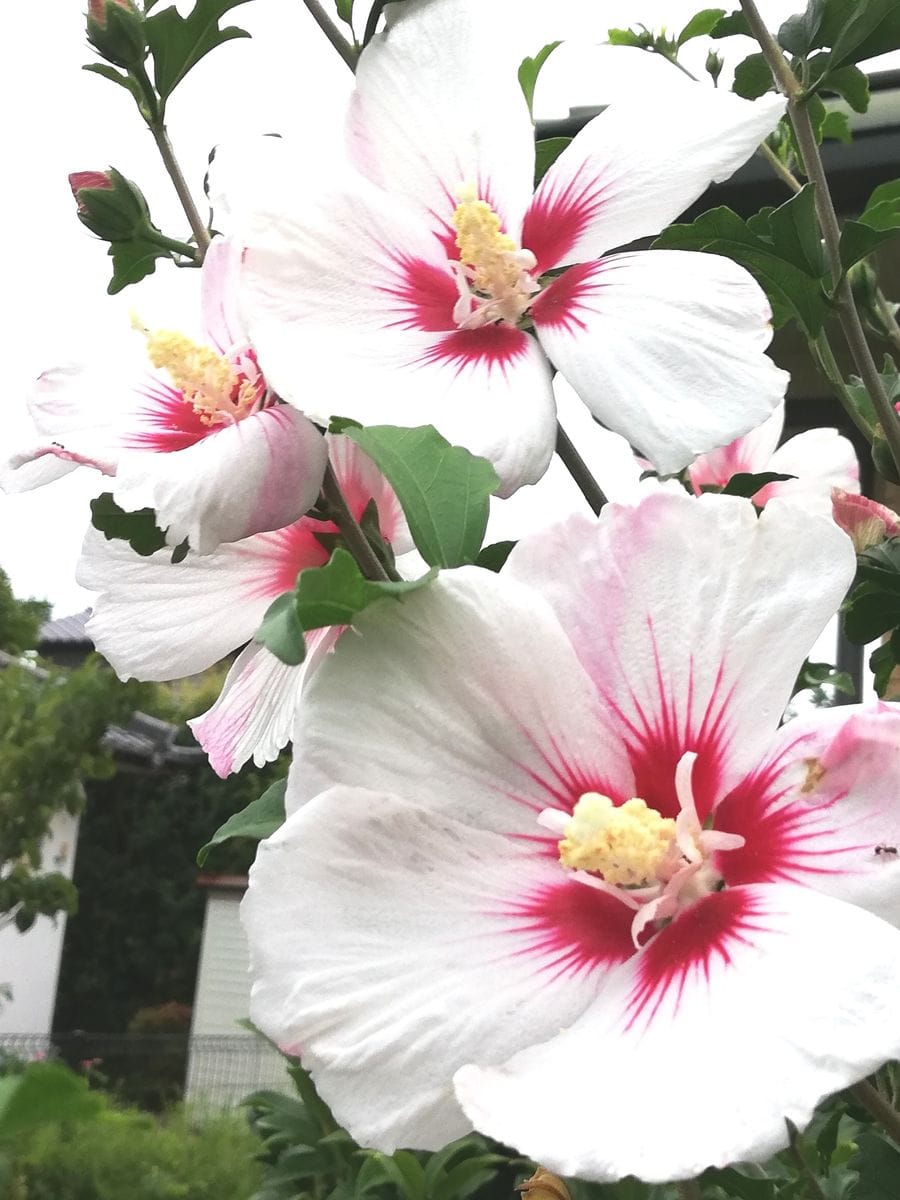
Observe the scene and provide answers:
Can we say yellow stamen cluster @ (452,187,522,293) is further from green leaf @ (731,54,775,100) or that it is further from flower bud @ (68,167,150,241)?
green leaf @ (731,54,775,100)

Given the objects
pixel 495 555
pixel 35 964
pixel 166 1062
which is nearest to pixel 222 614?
pixel 495 555

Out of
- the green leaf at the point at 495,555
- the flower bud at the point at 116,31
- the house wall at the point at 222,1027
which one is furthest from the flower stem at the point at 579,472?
the house wall at the point at 222,1027

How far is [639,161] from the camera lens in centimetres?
43

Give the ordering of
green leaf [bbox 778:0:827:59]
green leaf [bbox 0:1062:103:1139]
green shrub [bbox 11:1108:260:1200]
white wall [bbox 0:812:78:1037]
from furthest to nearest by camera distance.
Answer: white wall [bbox 0:812:78:1037]
green shrub [bbox 11:1108:260:1200]
green leaf [bbox 778:0:827:59]
green leaf [bbox 0:1062:103:1139]

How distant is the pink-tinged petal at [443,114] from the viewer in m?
0.45

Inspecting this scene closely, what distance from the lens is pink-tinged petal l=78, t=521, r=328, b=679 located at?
19.1 inches

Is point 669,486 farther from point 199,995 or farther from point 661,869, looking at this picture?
point 199,995

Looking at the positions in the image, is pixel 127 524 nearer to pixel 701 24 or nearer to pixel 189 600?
pixel 189 600

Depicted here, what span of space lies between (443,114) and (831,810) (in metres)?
0.29

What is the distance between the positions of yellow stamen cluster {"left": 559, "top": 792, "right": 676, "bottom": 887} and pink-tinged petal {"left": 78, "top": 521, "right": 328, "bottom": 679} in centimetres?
19

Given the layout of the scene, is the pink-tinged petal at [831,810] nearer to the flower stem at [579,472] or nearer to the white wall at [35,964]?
the flower stem at [579,472]

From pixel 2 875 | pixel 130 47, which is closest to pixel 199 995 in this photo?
pixel 2 875

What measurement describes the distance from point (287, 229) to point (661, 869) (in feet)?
0.77

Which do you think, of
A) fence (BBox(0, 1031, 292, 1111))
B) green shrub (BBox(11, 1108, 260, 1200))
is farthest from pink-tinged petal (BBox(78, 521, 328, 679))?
fence (BBox(0, 1031, 292, 1111))
